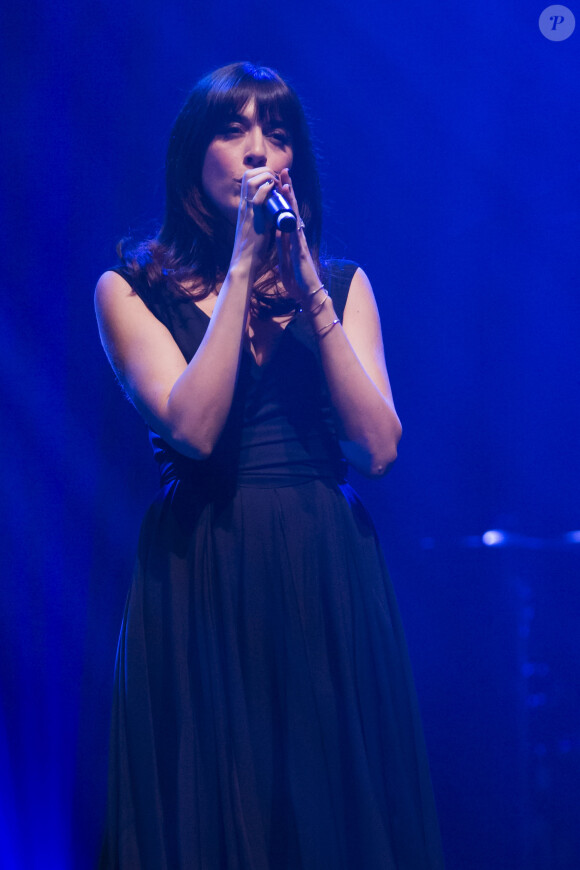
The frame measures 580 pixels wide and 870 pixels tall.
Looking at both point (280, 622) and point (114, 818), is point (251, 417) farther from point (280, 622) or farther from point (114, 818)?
point (114, 818)

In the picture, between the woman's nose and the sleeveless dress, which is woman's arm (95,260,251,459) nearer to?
the sleeveless dress

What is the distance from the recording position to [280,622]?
96 cm

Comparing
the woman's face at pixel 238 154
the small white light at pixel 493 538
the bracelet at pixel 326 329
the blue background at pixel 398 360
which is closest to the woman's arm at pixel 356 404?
the bracelet at pixel 326 329

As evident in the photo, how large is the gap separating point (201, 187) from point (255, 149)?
0.12 m

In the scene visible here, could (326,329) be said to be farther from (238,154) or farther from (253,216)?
(238,154)

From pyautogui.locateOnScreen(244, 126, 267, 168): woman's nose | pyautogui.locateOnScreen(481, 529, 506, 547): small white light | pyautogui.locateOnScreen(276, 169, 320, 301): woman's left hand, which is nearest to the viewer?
pyautogui.locateOnScreen(276, 169, 320, 301): woman's left hand

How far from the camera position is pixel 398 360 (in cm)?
207

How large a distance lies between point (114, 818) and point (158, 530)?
34 centimetres

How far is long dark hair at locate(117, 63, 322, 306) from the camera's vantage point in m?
1.14

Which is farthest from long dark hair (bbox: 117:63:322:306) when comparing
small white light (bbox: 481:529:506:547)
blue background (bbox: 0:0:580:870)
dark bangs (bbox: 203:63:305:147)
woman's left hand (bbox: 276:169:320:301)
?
small white light (bbox: 481:529:506:547)

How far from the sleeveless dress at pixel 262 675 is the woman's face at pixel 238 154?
19cm

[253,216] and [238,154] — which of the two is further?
[238,154]

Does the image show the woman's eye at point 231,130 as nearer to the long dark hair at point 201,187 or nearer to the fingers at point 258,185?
the long dark hair at point 201,187

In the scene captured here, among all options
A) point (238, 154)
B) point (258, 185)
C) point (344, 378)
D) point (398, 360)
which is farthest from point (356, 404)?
point (398, 360)
